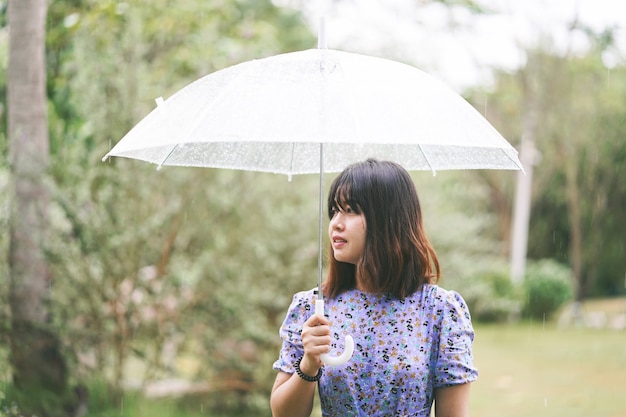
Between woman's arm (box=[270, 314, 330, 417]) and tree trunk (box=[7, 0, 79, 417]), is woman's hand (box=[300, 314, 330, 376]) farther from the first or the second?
tree trunk (box=[7, 0, 79, 417])

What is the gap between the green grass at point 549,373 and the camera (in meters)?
8.48

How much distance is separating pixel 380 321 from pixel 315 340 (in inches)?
10.7

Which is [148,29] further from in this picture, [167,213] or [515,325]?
[515,325]

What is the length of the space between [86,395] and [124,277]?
916mm

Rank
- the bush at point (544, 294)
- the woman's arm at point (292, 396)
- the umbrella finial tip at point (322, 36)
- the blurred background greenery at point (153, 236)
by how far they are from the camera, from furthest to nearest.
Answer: the bush at point (544, 294) < the blurred background greenery at point (153, 236) < the umbrella finial tip at point (322, 36) < the woman's arm at point (292, 396)

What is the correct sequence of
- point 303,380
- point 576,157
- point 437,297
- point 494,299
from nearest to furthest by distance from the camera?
point 303,380, point 437,297, point 494,299, point 576,157

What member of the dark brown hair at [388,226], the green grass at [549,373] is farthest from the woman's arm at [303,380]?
the green grass at [549,373]

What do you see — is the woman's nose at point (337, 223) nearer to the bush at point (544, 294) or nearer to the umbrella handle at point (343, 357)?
the umbrella handle at point (343, 357)

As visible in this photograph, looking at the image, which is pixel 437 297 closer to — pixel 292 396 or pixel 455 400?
pixel 455 400

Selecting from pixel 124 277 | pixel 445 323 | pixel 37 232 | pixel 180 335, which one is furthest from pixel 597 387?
pixel 445 323

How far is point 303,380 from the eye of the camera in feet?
7.68

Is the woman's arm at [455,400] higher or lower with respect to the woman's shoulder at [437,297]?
lower

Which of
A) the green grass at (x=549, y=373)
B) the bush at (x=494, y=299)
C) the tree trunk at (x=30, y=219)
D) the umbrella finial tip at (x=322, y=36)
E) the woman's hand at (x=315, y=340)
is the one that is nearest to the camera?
the woman's hand at (x=315, y=340)


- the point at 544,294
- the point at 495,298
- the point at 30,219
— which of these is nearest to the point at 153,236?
the point at 30,219
